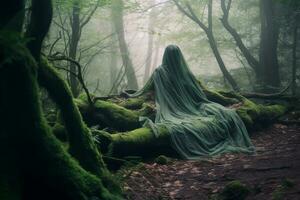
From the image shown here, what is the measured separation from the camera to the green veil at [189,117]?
9359 millimetres

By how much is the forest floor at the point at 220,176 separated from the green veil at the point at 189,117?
635 mm

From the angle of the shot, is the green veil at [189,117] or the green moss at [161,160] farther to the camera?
the green veil at [189,117]

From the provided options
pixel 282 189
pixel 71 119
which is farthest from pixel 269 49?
pixel 71 119

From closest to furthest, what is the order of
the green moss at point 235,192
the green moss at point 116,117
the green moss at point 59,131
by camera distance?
the green moss at point 235,192, the green moss at point 59,131, the green moss at point 116,117

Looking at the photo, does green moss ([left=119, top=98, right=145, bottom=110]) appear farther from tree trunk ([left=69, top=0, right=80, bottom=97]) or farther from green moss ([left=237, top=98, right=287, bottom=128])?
green moss ([left=237, top=98, right=287, bottom=128])

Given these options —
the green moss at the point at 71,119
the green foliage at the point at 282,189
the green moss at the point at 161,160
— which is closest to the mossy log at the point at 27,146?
the green moss at the point at 71,119

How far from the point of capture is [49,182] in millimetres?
4348

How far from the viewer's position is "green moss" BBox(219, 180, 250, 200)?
5.49 m

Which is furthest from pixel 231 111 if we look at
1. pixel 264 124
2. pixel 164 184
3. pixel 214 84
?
pixel 214 84

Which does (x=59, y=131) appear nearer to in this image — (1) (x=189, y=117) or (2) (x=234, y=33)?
(1) (x=189, y=117)

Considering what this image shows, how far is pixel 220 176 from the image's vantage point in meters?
6.95

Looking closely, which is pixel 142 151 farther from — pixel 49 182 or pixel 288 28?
pixel 288 28

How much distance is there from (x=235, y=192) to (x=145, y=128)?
12.1 feet

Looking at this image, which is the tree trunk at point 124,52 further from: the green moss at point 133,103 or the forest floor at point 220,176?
the forest floor at point 220,176
